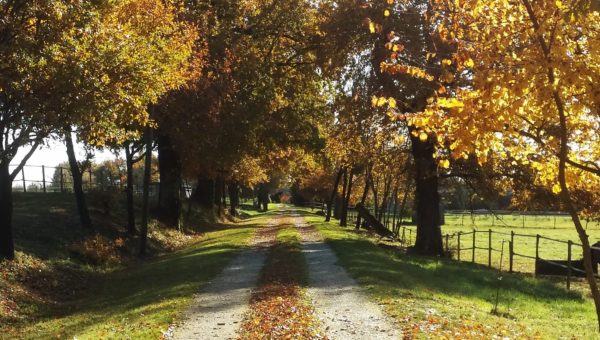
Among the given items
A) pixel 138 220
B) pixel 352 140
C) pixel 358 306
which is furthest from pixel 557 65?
pixel 138 220

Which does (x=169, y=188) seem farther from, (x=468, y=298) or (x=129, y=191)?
(x=468, y=298)

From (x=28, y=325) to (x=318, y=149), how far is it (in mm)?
24924

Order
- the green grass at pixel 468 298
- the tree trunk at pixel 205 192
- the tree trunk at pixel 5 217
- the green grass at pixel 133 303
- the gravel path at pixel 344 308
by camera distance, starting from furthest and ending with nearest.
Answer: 1. the tree trunk at pixel 205 192
2. the tree trunk at pixel 5 217
3. the green grass at pixel 468 298
4. the green grass at pixel 133 303
5. the gravel path at pixel 344 308

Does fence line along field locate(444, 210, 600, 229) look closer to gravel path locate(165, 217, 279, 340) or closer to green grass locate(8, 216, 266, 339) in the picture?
green grass locate(8, 216, 266, 339)

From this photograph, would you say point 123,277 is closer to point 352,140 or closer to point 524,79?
point 352,140

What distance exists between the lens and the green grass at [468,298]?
33.7 ft

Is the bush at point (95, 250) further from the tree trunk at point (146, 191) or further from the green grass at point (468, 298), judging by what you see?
the green grass at point (468, 298)

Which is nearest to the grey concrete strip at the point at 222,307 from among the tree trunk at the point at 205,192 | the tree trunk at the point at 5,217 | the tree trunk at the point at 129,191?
the tree trunk at the point at 5,217

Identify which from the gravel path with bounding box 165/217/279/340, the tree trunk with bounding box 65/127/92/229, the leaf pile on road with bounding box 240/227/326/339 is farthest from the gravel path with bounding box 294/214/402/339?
the tree trunk with bounding box 65/127/92/229

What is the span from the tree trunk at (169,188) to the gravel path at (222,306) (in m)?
13.9

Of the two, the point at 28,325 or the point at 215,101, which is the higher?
the point at 215,101

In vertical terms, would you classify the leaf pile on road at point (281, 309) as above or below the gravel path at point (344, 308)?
below

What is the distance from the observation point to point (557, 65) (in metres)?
4.72

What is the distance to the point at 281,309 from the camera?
35.2 ft
